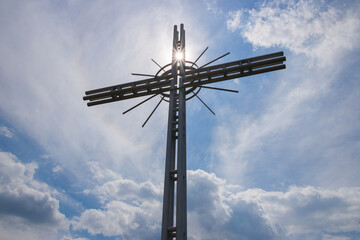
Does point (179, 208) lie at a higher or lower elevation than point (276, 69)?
lower

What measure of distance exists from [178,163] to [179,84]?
380 cm

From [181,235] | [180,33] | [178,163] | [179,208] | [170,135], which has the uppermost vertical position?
[180,33]

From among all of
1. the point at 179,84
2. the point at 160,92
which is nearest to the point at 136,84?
the point at 160,92

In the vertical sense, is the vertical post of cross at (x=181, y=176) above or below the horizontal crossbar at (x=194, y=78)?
below

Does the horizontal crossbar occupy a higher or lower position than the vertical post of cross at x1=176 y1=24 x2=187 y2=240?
higher

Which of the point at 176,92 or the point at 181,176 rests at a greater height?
the point at 176,92

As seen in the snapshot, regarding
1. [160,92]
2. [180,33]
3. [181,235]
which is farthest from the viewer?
[180,33]

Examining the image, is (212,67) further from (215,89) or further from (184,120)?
(184,120)

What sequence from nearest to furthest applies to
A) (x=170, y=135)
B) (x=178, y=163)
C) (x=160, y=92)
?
(x=178, y=163) → (x=170, y=135) → (x=160, y=92)

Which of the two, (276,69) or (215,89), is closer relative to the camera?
(276,69)

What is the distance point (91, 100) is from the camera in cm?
1319

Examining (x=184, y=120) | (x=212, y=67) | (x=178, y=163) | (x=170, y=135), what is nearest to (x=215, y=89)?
(x=212, y=67)

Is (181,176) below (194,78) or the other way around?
below

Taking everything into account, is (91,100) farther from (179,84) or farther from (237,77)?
(237,77)
